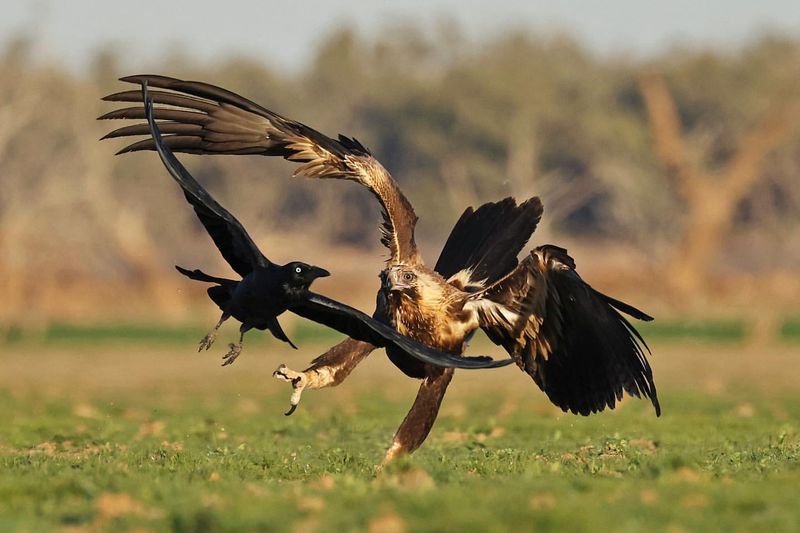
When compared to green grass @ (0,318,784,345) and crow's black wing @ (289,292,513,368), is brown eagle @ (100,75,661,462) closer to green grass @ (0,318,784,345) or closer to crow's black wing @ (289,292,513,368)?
crow's black wing @ (289,292,513,368)

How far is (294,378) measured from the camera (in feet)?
35.0

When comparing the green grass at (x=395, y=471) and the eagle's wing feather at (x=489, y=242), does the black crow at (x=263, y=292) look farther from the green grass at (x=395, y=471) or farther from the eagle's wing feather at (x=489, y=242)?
the eagle's wing feather at (x=489, y=242)

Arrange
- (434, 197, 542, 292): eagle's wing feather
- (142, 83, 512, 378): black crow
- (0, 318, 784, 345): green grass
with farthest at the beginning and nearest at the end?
(0, 318, 784, 345): green grass < (434, 197, 542, 292): eagle's wing feather < (142, 83, 512, 378): black crow

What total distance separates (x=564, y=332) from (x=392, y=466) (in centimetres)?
258

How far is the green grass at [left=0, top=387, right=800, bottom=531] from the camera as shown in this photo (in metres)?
7.12

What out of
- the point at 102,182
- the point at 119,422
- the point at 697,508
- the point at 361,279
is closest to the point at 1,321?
the point at 102,182

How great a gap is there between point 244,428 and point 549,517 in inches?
314

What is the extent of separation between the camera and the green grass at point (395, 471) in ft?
23.4

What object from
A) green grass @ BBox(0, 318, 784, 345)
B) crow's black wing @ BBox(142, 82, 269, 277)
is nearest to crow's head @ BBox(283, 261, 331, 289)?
crow's black wing @ BBox(142, 82, 269, 277)

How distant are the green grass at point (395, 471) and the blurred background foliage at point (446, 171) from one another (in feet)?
89.7

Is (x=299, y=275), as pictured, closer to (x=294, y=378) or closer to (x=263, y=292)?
(x=263, y=292)

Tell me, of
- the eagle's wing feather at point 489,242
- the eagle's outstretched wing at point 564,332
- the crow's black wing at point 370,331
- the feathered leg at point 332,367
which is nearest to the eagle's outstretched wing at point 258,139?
the eagle's wing feather at point 489,242

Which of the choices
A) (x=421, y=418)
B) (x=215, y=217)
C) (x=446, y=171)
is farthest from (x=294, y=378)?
(x=446, y=171)

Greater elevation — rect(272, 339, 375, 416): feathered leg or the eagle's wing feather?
the eagle's wing feather
